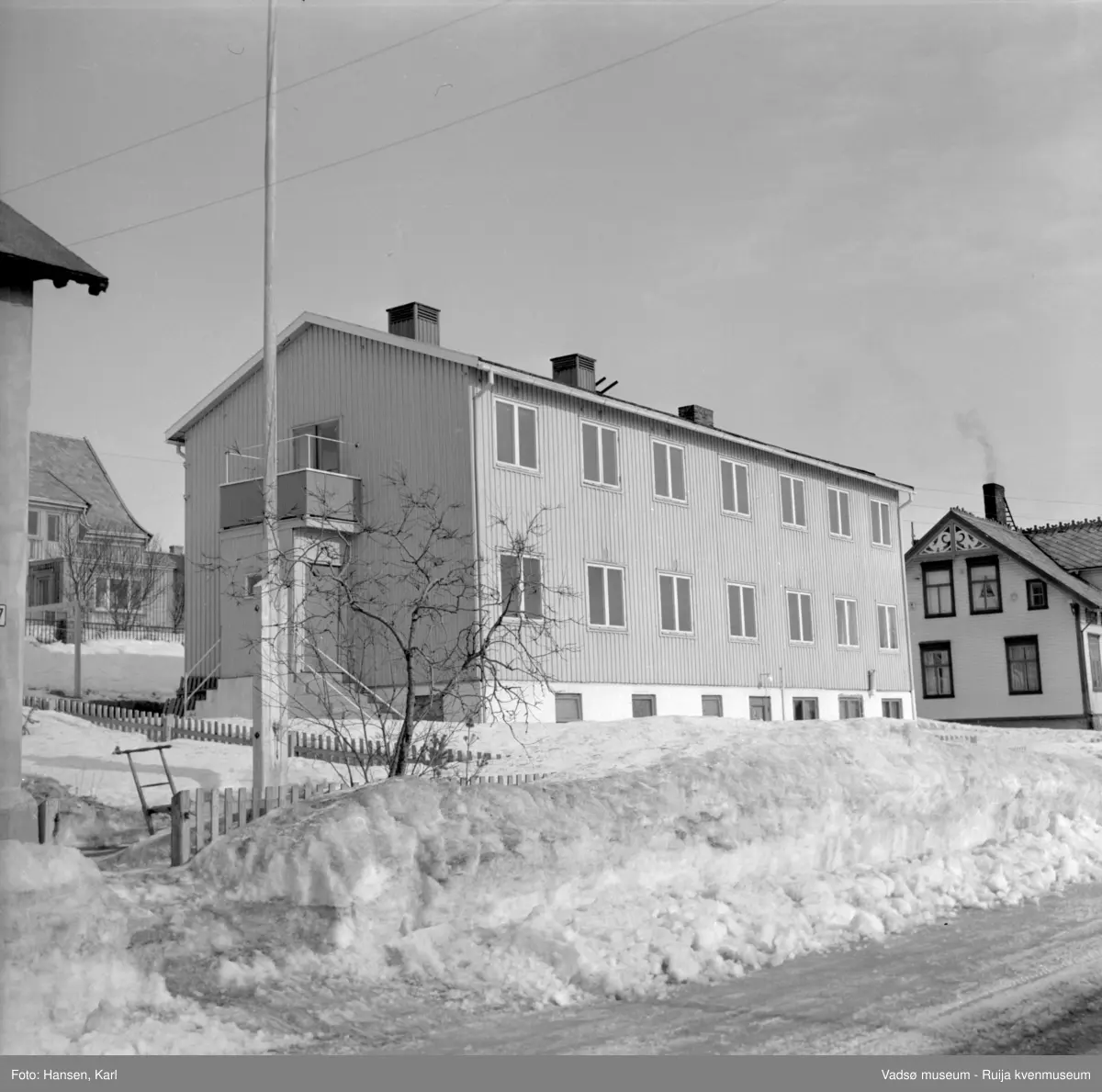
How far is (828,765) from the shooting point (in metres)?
12.5

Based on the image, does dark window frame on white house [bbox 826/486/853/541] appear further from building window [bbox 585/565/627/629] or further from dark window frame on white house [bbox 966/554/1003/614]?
dark window frame on white house [bbox 966/554/1003/614]

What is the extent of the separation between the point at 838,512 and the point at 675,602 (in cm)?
854

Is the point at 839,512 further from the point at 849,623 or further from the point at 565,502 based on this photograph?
the point at 565,502

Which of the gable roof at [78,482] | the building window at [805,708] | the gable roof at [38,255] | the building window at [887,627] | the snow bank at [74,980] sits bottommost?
the snow bank at [74,980]

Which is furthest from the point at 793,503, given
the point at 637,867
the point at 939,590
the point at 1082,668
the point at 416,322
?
the point at 637,867

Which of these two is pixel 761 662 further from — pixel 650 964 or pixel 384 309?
pixel 650 964

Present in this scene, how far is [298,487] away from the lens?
1039 inches

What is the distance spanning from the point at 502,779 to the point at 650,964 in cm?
601

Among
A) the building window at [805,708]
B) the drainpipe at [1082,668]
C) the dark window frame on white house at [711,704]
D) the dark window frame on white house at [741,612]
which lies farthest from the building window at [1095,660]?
the dark window frame on white house at [711,704]

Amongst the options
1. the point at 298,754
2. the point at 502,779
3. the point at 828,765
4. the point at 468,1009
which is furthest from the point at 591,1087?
the point at 298,754

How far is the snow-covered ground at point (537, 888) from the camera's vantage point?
7.51 m

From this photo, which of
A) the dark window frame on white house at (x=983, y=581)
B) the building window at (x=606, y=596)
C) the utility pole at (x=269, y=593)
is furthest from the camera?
the dark window frame on white house at (x=983, y=581)

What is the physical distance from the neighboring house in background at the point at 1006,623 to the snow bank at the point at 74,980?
41.2 meters

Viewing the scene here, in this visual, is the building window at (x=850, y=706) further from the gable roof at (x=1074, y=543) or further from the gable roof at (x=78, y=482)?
the gable roof at (x=78, y=482)
